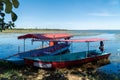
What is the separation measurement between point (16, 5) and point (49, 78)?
366 inches

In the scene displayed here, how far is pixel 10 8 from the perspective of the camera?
3.01 m

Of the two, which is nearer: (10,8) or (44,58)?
(10,8)

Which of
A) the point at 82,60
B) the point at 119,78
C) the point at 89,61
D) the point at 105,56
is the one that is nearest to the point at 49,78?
the point at 119,78

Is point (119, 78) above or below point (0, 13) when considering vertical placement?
below

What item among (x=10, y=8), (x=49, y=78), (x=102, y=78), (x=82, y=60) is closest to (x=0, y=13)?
(x=10, y=8)

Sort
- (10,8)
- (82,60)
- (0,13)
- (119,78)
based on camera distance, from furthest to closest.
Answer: (82,60), (119,78), (0,13), (10,8)

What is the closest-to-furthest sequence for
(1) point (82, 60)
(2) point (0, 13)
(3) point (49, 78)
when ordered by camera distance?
(2) point (0, 13) → (3) point (49, 78) → (1) point (82, 60)

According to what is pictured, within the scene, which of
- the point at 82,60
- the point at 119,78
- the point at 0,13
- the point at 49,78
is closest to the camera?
the point at 0,13

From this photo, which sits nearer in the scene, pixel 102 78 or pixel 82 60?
pixel 102 78

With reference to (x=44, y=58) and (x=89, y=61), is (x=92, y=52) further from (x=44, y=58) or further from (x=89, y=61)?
(x=44, y=58)

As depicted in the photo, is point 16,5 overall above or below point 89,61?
above

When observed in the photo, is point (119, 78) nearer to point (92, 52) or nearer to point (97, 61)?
point (97, 61)

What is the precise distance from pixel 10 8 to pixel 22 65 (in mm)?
13132

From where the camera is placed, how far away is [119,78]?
1274 cm
